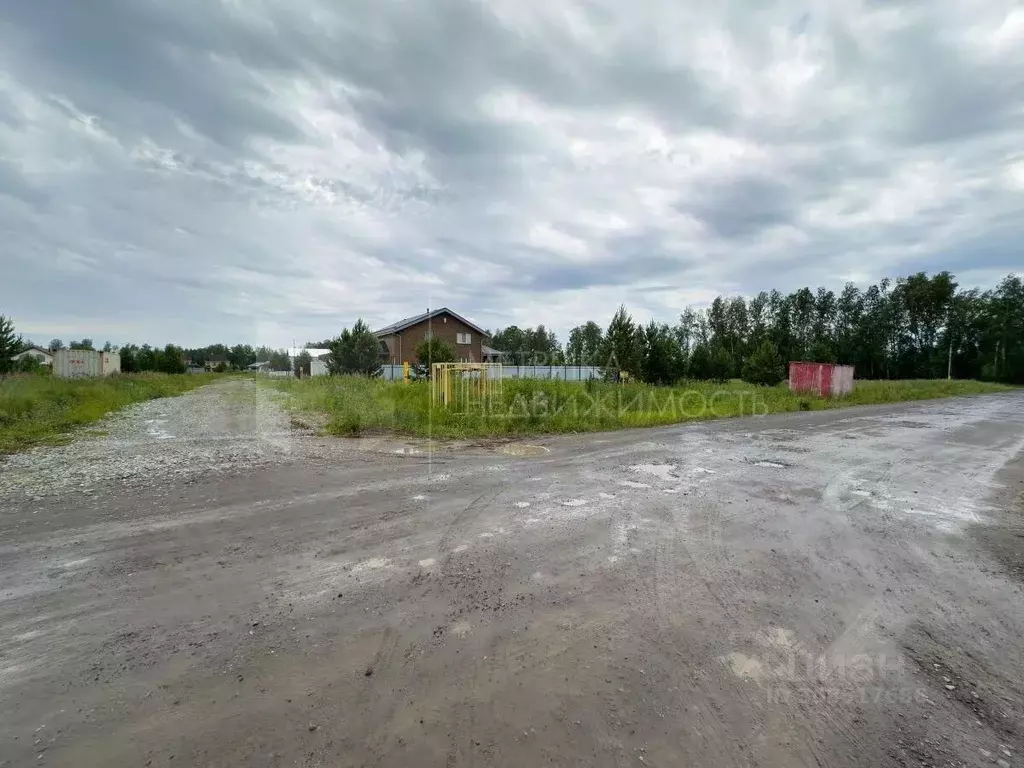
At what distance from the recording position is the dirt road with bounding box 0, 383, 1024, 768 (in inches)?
81.2

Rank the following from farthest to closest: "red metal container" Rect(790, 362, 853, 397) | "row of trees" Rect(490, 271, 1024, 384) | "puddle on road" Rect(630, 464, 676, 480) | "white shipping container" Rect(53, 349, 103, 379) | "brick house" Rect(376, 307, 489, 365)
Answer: "row of trees" Rect(490, 271, 1024, 384) < "brick house" Rect(376, 307, 489, 365) < "white shipping container" Rect(53, 349, 103, 379) < "red metal container" Rect(790, 362, 853, 397) < "puddle on road" Rect(630, 464, 676, 480)

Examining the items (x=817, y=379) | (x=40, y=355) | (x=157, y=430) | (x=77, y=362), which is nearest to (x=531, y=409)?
(x=157, y=430)

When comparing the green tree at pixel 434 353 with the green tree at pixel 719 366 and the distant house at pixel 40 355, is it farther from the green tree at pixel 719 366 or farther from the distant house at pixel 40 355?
the distant house at pixel 40 355

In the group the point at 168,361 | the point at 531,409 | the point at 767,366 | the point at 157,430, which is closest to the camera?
the point at 157,430

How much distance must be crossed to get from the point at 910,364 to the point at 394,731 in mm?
72781

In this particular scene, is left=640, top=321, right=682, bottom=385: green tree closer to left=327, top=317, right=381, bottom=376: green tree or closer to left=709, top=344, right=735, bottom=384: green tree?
left=709, top=344, right=735, bottom=384: green tree

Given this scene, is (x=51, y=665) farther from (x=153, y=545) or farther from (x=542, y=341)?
(x=542, y=341)

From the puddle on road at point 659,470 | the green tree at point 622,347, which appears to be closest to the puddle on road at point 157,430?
the puddle on road at point 659,470

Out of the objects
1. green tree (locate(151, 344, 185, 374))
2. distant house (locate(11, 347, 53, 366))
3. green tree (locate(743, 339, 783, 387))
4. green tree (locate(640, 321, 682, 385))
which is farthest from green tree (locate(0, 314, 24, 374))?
green tree (locate(743, 339, 783, 387))

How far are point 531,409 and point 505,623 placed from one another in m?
9.39

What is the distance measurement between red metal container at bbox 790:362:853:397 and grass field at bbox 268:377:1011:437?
2459 mm

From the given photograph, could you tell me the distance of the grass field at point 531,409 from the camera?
1098 centimetres

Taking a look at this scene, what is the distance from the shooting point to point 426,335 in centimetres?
3816

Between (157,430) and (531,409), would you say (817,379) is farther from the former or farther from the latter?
(157,430)
